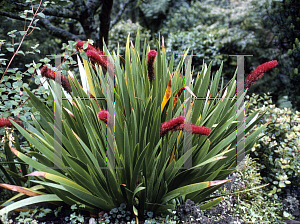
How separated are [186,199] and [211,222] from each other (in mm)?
195

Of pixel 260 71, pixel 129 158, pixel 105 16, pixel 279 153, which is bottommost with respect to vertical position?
pixel 279 153

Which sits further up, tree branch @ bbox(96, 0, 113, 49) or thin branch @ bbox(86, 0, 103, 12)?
thin branch @ bbox(86, 0, 103, 12)

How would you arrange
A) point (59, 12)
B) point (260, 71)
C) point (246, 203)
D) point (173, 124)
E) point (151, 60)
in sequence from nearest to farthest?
point (173, 124) < point (151, 60) < point (260, 71) < point (246, 203) < point (59, 12)

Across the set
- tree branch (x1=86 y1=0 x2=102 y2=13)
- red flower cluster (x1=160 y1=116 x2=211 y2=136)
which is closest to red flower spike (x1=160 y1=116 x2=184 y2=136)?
red flower cluster (x1=160 y1=116 x2=211 y2=136)

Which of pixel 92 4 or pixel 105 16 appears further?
pixel 92 4

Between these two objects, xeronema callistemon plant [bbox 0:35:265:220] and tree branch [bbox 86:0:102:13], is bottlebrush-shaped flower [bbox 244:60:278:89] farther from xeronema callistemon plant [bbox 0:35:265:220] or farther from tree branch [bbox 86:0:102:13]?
tree branch [bbox 86:0:102:13]

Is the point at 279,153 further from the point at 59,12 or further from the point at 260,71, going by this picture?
the point at 59,12

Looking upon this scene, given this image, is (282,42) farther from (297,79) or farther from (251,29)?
(251,29)

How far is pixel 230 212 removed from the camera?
70.7 inches

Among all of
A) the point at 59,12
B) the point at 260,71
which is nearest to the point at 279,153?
the point at 260,71

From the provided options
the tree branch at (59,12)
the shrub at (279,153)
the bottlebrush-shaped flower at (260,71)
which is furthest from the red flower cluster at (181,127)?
the tree branch at (59,12)

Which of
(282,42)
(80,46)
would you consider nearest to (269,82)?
(282,42)

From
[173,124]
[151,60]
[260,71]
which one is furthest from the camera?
[260,71]

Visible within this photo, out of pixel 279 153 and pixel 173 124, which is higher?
pixel 173 124
